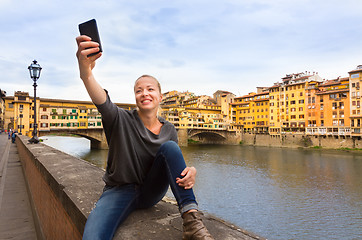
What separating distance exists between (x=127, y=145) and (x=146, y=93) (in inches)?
19.1

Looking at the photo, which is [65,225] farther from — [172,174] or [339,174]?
[339,174]

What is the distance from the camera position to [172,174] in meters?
1.82

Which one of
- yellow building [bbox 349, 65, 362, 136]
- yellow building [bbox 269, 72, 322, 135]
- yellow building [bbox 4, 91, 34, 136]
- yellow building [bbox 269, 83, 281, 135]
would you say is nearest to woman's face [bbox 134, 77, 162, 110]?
yellow building [bbox 4, 91, 34, 136]

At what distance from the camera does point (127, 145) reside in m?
1.95

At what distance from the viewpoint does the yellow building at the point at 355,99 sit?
134 ft

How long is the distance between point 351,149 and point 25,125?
5232 cm

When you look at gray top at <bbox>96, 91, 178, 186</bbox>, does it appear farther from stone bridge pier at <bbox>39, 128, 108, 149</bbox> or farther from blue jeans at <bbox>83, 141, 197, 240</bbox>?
stone bridge pier at <bbox>39, 128, 108, 149</bbox>

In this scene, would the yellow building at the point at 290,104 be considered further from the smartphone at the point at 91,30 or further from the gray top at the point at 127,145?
the smartphone at the point at 91,30

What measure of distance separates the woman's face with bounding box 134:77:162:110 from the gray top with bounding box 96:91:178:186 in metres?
0.11

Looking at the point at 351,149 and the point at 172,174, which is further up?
the point at 172,174

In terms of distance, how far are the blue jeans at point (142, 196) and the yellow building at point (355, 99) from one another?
47.8 m

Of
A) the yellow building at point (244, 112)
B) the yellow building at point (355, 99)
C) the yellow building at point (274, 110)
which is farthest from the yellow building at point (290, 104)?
the yellow building at point (355, 99)

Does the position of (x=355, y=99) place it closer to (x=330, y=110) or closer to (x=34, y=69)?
(x=330, y=110)

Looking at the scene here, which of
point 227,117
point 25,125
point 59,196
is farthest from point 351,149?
point 25,125
